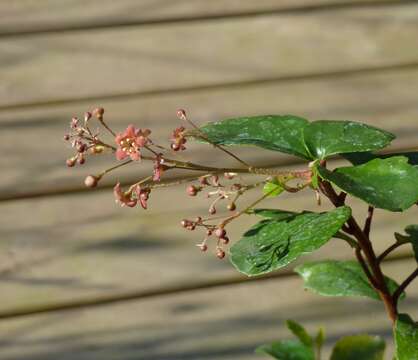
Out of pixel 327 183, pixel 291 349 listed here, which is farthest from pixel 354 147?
pixel 291 349

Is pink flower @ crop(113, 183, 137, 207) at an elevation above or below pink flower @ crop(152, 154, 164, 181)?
below

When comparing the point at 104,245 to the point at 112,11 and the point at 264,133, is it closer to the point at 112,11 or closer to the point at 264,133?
the point at 112,11

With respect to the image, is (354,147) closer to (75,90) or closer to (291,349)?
(291,349)

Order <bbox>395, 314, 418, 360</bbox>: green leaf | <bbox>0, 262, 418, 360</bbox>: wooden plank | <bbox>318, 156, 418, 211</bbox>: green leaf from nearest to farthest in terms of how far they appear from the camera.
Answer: <bbox>318, 156, 418, 211</bbox>: green leaf → <bbox>395, 314, 418, 360</bbox>: green leaf → <bbox>0, 262, 418, 360</bbox>: wooden plank

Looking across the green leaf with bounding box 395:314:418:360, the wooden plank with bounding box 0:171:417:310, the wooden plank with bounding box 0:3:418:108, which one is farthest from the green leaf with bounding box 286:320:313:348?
the wooden plank with bounding box 0:3:418:108

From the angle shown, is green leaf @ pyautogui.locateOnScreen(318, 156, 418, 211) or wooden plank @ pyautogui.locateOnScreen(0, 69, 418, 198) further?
wooden plank @ pyautogui.locateOnScreen(0, 69, 418, 198)

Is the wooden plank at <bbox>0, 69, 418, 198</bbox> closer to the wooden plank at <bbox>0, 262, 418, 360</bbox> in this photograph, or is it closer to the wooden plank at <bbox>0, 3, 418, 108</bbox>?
the wooden plank at <bbox>0, 3, 418, 108</bbox>

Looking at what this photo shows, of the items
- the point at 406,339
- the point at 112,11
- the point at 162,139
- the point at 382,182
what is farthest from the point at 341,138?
the point at 112,11
